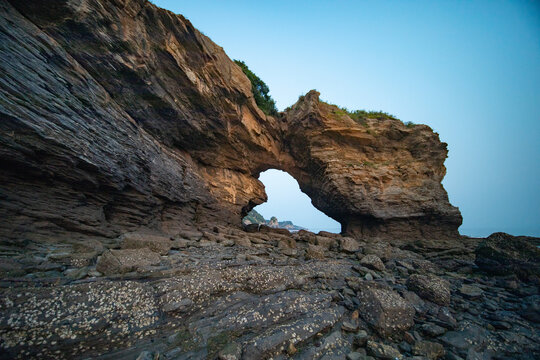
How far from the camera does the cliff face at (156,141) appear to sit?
227 inches

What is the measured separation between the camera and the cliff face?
18.9 feet

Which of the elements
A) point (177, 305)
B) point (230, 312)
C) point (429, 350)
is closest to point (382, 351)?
point (429, 350)

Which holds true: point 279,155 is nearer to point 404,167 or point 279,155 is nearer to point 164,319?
point 404,167

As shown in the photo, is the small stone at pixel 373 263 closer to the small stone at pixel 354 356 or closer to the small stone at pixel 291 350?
the small stone at pixel 354 356

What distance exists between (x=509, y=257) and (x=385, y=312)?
9.16m

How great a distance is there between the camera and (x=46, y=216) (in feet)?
20.3

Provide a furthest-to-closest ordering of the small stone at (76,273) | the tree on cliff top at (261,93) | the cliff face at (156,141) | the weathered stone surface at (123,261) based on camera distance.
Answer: the tree on cliff top at (261,93) → the cliff face at (156,141) → the weathered stone surface at (123,261) → the small stone at (76,273)

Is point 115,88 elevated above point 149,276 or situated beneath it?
elevated above

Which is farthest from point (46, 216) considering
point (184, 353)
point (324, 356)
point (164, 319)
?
point (324, 356)

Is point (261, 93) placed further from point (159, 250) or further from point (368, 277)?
point (368, 277)

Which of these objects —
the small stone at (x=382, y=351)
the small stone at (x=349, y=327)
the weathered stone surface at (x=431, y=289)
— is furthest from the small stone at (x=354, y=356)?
the weathered stone surface at (x=431, y=289)

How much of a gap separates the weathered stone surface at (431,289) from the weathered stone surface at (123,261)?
29.8ft

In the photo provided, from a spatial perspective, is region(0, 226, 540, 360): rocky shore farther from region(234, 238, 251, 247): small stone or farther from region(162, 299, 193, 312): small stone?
region(234, 238, 251, 247): small stone

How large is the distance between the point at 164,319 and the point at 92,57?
10.8m
